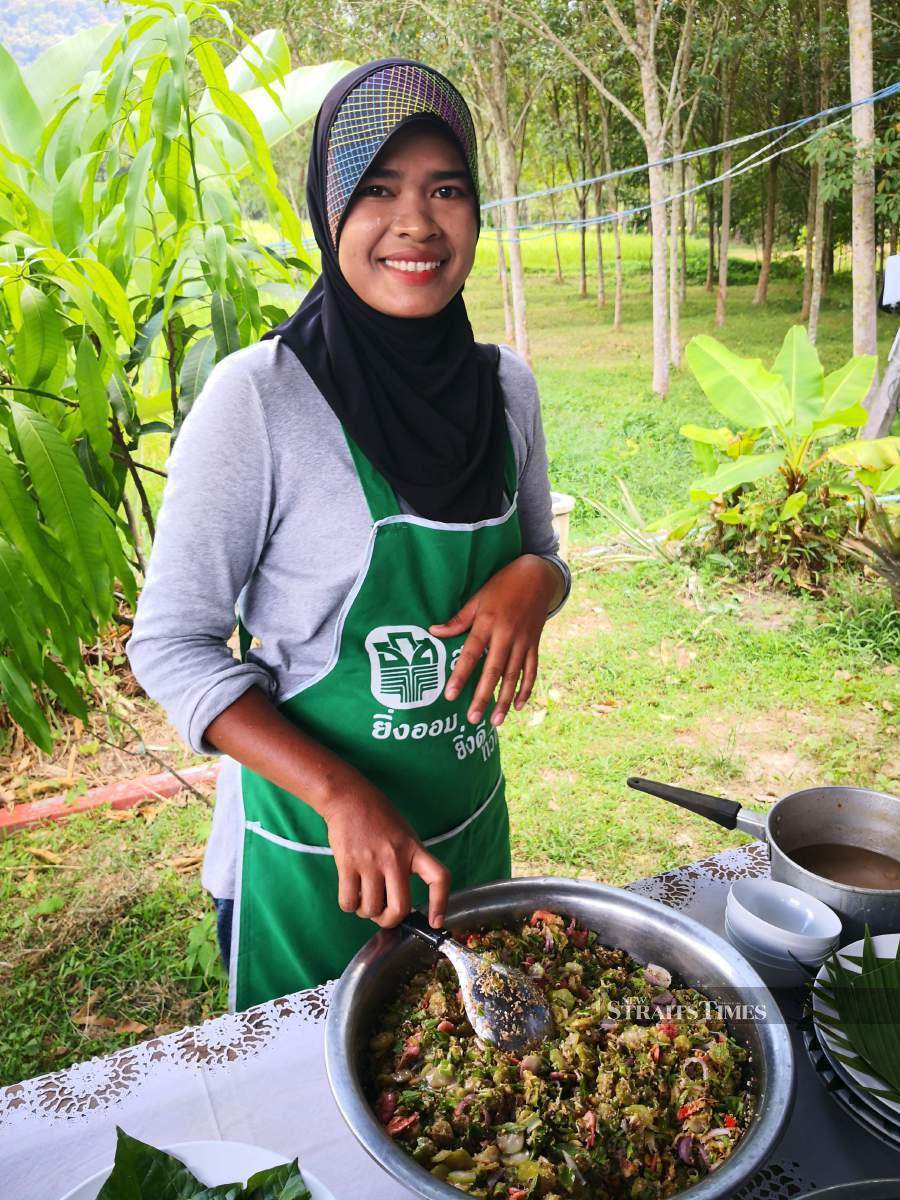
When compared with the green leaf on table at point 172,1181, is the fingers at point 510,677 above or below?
above

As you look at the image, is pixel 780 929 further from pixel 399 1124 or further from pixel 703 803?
pixel 399 1124

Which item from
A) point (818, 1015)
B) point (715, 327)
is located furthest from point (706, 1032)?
point (715, 327)

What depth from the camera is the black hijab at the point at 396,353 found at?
3.73 feet

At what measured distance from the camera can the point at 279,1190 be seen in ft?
2.63

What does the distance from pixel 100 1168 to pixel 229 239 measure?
56.2 inches

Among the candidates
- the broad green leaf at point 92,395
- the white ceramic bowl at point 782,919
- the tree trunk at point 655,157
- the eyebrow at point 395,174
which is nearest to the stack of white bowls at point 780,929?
the white ceramic bowl at point 782,919

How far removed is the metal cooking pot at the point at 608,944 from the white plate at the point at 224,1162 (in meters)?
0.10

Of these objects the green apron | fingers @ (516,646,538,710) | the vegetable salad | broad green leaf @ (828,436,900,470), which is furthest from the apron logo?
broad green leaf @ (828,436,900,470)

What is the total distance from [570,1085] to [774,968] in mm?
314

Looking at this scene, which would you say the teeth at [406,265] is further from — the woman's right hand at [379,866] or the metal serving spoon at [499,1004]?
the metal serving spoon at [499,1004]

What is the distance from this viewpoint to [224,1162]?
83 cm

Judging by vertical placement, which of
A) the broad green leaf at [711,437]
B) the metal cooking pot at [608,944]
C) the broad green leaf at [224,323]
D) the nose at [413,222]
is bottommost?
the broad green leaf at [711,437]

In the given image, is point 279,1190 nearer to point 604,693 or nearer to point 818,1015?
point 818,1015

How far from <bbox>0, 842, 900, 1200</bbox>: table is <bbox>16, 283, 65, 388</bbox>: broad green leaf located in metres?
0.94
